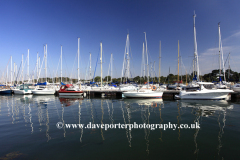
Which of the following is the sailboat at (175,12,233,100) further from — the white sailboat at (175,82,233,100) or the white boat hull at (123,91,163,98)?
the white boat hull at (123,91,163,98)

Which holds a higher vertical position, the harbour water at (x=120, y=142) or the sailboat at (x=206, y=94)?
the sailboat at (x=206, y=94)

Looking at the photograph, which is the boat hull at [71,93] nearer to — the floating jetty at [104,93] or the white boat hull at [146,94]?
the floating jetty at [104,93]

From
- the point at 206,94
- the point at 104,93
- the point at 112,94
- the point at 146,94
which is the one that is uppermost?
the point at 206,94

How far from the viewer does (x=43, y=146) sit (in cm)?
617

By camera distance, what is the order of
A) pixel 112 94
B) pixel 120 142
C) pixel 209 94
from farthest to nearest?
pixel 112 94 → pixel 209 94 → pixel 120 142

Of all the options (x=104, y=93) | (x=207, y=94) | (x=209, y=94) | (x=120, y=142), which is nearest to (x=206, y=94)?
(x=207, y=94)

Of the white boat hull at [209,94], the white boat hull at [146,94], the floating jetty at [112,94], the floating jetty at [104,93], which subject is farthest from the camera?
the floating jetty at [104,93]

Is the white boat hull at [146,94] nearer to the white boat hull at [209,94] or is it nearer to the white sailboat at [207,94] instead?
the white sailboat at [207,94]

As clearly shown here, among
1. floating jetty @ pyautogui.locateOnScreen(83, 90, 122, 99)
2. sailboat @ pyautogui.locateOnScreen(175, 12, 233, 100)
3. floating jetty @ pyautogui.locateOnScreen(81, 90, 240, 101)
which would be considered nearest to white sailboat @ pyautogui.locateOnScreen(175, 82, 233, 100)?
sailboat @ pyautogui.locateOnScreen(175, 12, 233, 100)

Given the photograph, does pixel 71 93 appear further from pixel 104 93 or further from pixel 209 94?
pixel 209 94

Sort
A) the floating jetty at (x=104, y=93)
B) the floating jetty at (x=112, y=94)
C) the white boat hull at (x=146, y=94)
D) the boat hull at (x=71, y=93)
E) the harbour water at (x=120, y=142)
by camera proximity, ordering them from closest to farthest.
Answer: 1. the harbour water at (x=120, y=142)
2. the white boat hull at (x=146, y=94)
3. the floating jetty at (x=112, y=94)
4. the boat hull at (x=71, y=93)
5. the floating jetty at (x=104, y=93)

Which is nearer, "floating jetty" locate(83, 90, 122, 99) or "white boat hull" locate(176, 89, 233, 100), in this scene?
"white boat hull" locate(176, 89, 233, 100)

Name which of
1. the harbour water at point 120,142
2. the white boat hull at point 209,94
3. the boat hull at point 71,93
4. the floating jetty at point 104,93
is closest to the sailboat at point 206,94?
the white boat hull at point 209,94

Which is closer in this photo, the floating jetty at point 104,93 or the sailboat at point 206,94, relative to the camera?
the sailboat at point 206,94
